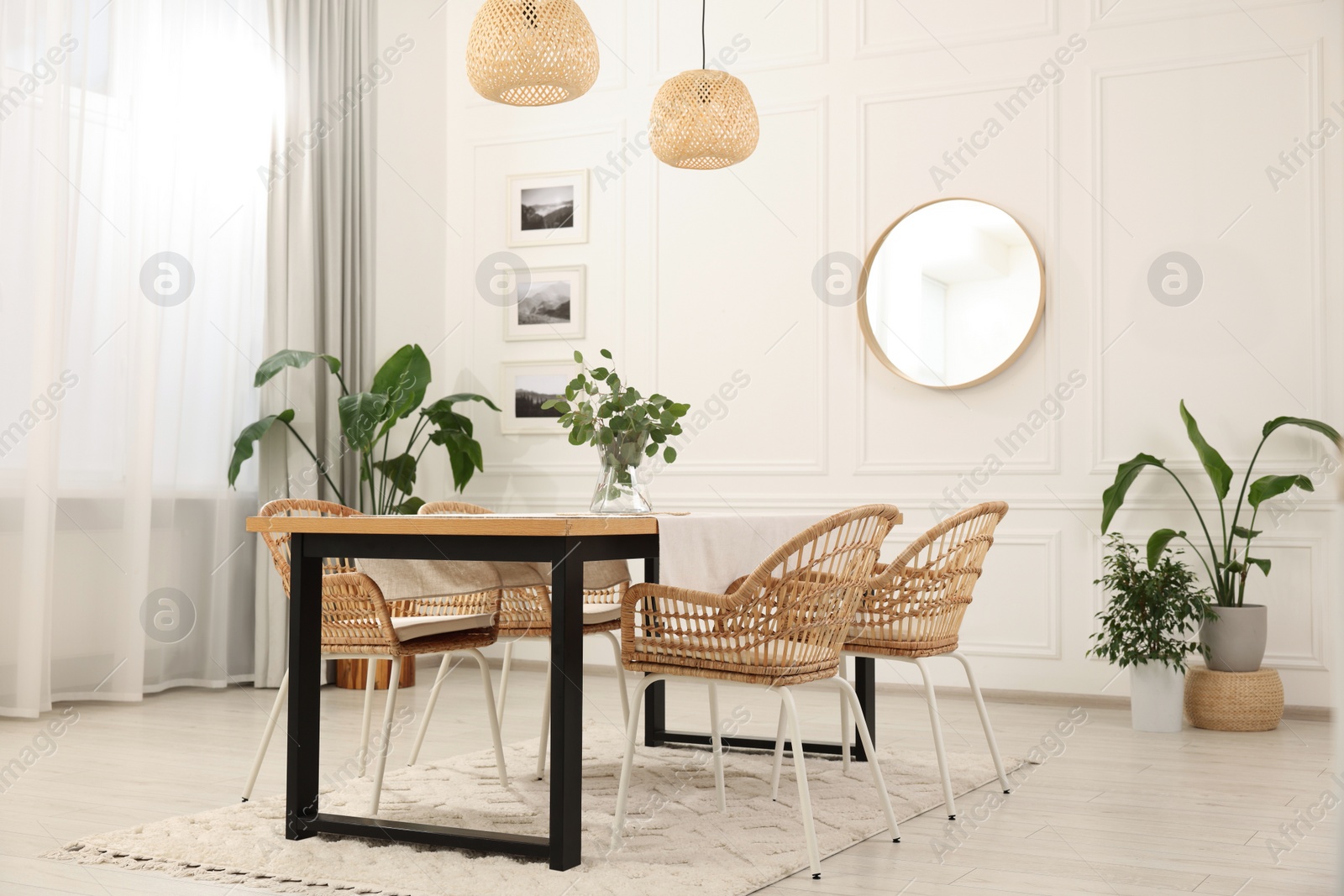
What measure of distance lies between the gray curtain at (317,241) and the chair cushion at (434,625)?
210 centimetres

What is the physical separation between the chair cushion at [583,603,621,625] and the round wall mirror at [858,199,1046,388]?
83.6 inches

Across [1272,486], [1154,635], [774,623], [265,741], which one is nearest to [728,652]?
[774,623]

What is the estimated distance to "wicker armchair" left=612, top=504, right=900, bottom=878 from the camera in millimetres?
2502

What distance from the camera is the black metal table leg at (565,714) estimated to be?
245 cm

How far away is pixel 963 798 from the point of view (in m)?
3.24

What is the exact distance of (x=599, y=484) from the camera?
318 centimetres

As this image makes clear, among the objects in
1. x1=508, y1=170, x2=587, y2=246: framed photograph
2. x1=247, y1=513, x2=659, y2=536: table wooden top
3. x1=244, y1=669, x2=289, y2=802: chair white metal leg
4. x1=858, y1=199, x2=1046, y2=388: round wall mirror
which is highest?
x1=508, y1=170, x2=587, y2=246: framed photograph

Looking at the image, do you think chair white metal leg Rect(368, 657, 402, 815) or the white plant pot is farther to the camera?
the white plant pot

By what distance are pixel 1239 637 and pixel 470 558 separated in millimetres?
3075

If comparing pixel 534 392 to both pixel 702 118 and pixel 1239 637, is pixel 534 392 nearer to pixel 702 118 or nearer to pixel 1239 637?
pixel 702 118

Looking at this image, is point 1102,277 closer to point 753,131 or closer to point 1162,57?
point 1162,57

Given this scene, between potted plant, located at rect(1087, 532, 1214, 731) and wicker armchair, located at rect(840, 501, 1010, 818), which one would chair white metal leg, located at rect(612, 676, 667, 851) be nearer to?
wicker armchair, located at rect(840, 501, 1010, 818)

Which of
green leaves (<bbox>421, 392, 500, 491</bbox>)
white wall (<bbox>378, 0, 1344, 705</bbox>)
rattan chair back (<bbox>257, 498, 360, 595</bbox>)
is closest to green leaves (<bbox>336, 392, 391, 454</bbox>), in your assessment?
green leaves (<bbox>421, 392, 500, 491</bbox>)

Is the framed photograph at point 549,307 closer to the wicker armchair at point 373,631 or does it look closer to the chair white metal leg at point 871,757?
the wicker armchair at point 373,631
